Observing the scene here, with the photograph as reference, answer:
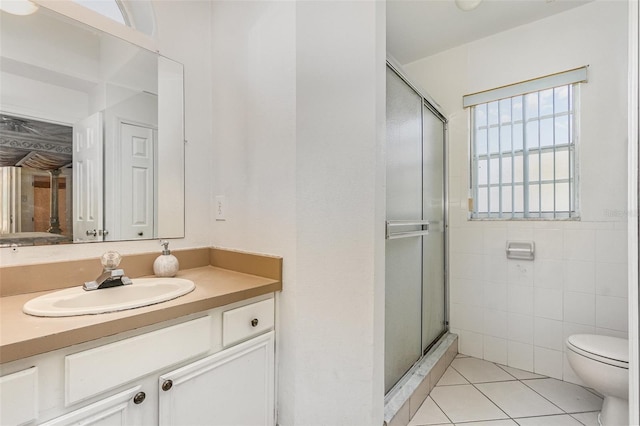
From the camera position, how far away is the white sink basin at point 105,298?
0.81 m

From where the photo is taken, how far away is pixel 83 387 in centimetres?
74

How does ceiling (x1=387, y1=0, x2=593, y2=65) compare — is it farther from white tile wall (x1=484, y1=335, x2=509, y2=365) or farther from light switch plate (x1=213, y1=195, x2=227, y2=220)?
white tile wall (x1=484, y1=335, x2=509, y2=365)

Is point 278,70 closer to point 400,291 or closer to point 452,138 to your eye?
point 400,291

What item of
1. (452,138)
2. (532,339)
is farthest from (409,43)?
(532,339)

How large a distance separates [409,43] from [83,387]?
2.72 metres

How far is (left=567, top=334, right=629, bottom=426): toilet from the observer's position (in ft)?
4.47

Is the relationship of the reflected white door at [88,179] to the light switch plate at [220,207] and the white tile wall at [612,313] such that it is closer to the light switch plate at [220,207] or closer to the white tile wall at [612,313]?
the light switch plate at [220,207]

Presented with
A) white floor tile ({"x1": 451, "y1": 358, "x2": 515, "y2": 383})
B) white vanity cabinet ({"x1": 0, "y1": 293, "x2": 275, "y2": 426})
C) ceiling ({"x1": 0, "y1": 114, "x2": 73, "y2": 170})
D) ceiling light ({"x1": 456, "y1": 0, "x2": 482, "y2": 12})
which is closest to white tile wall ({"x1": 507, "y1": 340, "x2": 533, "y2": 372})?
white floor tile ({"x1": 451, "y1": 358, "x2": 515, "y2": 383})

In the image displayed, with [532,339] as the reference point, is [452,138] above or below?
above

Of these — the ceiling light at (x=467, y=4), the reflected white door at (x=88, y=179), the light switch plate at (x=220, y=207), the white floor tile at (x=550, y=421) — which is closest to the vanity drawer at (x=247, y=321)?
the light switch plate at (x=220, y=207)

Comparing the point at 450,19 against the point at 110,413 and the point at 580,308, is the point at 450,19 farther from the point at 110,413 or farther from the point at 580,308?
the point at 110,413

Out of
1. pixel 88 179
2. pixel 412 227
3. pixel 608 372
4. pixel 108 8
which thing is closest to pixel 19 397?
pixel 88 179

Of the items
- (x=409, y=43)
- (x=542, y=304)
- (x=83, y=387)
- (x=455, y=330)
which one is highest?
(x=409, y=43)

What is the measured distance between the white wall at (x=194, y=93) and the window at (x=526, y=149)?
1939 mm
